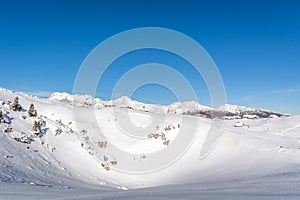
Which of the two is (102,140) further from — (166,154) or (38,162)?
(38,162)

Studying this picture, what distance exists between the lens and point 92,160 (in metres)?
15.7

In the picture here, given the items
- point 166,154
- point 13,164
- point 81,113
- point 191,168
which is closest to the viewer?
point 13,164

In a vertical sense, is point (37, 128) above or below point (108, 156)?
above

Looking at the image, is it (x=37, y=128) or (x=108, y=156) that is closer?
(x=37, y=128)

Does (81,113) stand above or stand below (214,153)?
above

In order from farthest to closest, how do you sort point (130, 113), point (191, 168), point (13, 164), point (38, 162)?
point (130, 113)
point (191, 168)
point (38, 162)
point (13, 164)

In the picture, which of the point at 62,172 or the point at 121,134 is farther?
the point at 121,134

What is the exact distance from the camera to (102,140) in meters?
18.0

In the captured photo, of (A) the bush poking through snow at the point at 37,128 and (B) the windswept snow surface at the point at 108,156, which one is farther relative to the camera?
(A) the bush poking through snow at the point at 37,128

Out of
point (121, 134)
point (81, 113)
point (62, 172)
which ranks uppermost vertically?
point (81, 113)

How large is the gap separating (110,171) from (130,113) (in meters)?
8.48

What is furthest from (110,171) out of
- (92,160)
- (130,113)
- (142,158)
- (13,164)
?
(130,113)

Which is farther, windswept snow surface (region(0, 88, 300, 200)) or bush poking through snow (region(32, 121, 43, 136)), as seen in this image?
bush poking through snow (region(32, 121, 43, 136))

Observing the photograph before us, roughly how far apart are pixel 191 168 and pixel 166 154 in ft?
8.37
